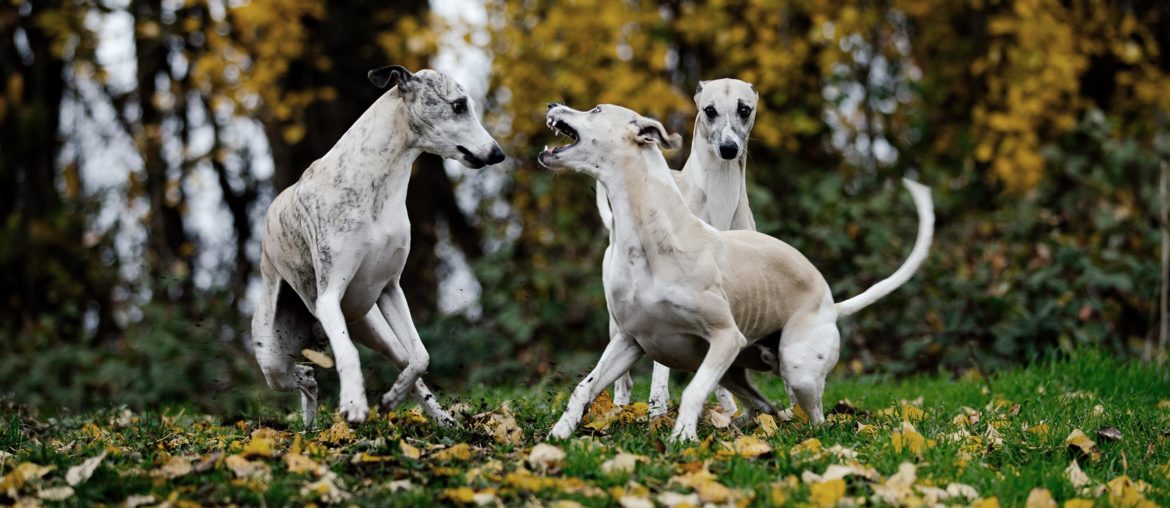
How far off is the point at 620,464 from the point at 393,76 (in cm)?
226

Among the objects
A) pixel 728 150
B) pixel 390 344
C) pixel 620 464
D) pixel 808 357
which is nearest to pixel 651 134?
pixel 728 150

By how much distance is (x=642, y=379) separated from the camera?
27.9ft

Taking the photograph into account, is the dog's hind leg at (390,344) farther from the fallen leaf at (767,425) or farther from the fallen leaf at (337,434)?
the fallen leaf at (767,425)

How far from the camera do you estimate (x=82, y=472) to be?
4383 millimetres

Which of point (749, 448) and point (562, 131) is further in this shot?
point (562, 131)

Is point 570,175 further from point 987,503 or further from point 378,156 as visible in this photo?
point 987,503

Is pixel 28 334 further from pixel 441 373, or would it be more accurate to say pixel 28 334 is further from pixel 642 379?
pixel 642 379

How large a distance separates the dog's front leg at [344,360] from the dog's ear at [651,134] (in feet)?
5.02

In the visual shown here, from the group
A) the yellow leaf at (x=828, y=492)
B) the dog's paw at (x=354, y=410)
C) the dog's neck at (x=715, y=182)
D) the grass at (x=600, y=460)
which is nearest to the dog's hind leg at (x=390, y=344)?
the grass at (x=600, y=460)

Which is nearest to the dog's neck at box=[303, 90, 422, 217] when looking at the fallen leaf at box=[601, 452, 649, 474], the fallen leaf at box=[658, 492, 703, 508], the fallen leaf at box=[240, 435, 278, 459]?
the fallen leaf at box=[240, 435, 278, 459]

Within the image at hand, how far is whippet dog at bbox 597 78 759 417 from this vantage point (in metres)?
6.18

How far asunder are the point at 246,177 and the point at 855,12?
25.3 feet

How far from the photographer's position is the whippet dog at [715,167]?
20.3ft

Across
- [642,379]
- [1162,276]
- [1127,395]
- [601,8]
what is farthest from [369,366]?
[1162,276]
